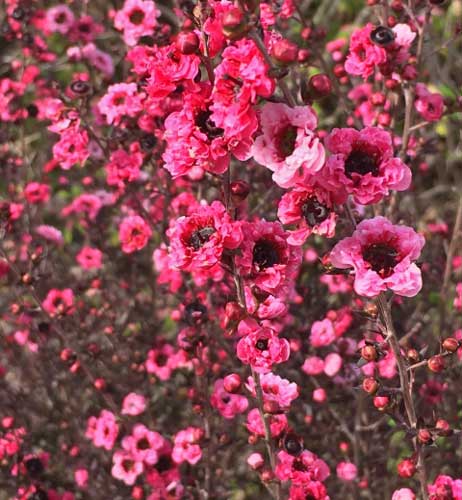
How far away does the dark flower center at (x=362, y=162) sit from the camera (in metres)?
1.43

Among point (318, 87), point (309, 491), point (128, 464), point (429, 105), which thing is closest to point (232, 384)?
point (309, 491)

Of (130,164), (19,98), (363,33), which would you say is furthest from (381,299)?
(19,98)

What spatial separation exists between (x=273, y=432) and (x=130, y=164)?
4.05 ft

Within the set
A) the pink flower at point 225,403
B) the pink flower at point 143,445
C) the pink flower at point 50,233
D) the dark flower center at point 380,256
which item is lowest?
the pink flower at point 143,445

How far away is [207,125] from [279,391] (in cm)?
90

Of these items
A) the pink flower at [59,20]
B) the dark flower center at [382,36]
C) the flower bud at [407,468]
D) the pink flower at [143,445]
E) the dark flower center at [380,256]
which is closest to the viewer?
the dark flower center at [380,256]

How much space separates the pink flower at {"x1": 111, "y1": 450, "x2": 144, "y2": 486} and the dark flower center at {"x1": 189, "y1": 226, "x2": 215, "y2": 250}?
3.85 ft

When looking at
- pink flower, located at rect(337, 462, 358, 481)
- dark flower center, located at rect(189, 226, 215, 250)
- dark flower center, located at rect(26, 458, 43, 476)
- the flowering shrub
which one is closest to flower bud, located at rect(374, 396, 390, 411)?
the flowering shrub

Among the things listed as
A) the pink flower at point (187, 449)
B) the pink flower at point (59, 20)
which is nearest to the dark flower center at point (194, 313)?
the pink flower at point (187, 449)

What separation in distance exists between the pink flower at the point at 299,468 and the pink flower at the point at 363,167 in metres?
0.84

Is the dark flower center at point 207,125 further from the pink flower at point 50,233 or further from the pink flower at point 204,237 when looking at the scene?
the pink flower at point 50,233

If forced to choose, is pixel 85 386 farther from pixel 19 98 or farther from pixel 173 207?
pixel 19 98

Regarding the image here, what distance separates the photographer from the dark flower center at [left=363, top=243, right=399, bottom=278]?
144 cm

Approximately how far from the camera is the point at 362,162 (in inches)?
56.7
